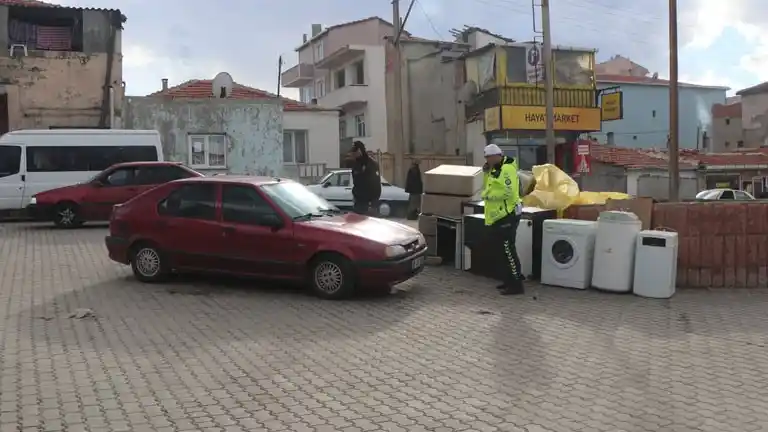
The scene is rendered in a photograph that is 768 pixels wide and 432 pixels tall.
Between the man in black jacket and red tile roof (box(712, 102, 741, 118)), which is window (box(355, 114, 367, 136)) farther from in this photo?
red tile roof (box(712, 102, 741, 118))

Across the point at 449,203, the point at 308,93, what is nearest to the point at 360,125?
the point at 308,93

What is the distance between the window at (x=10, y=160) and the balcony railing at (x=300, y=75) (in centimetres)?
3569

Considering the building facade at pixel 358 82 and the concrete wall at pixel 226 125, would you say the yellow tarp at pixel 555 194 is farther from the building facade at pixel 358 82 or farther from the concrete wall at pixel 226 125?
the building facade at pixel 358 82

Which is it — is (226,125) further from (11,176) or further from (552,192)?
(552,192)

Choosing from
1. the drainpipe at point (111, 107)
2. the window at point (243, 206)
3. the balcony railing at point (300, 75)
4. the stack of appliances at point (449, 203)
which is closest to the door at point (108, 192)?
the stack of appliances at point (449, 203)

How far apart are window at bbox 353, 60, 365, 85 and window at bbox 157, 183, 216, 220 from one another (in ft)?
106

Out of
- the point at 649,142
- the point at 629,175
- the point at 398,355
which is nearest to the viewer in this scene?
the point at 398,355

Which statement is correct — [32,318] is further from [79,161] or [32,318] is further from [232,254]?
[79,161]

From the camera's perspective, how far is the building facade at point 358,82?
40.4 m

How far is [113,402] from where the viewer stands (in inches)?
203

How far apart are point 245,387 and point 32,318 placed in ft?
11.4

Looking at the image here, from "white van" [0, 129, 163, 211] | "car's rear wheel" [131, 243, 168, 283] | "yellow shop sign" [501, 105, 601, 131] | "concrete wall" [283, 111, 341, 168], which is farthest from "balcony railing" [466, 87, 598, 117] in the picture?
"car's rear wheel" [131, 243, 168, 283]

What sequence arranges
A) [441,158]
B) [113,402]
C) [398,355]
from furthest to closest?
[441,158]
[398,355]
[113,402]

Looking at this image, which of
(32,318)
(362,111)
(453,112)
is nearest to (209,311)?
(32,318)
